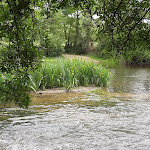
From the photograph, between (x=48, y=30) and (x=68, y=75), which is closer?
(x=48, y=30)

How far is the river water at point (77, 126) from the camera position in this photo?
152 inches

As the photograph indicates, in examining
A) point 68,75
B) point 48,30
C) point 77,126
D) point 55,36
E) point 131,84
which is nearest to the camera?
point 48,30

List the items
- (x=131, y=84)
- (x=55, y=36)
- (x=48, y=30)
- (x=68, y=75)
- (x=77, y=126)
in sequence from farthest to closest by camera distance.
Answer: (x=55, y=36), (x=131, y=84), (x=68, y=75), (x=77, y=126), (x=48, y=30)

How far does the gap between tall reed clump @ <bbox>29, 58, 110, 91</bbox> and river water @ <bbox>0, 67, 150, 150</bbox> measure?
5.57 feet

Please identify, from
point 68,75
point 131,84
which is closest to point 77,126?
point 68,75

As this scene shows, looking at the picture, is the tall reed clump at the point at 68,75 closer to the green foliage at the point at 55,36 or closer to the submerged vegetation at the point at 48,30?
the submerged vegetation at the point at 48,30

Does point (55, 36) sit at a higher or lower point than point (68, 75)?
higher

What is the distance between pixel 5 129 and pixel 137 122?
2798mm

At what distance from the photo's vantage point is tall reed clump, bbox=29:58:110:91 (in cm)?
874

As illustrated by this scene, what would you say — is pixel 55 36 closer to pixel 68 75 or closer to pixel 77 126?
pixel 68 75

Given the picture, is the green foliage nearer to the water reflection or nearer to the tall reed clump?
the water reflection

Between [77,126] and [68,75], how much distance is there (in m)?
4.23

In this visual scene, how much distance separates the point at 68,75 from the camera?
8.81 m

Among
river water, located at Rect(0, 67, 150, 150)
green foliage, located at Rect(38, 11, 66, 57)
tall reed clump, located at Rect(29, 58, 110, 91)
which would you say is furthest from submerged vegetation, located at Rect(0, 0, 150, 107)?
green foliage, located at Rect(38, 11, 66, 57)
